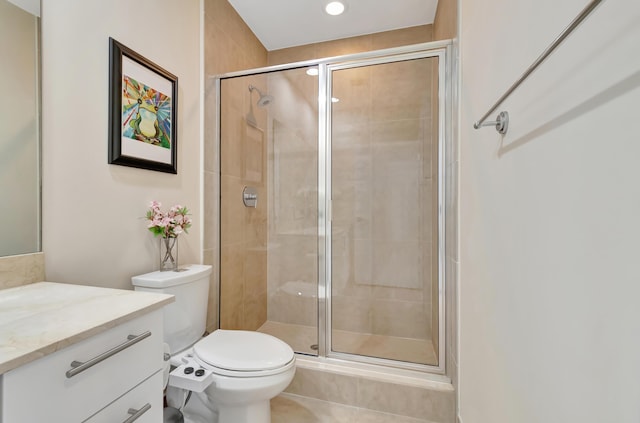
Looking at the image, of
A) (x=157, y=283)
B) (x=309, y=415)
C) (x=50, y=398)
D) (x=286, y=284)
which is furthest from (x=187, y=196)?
(x=309, y=415)

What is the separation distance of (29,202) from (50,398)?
2.43ft

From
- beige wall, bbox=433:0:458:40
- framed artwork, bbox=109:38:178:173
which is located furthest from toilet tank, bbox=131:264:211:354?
beige wall, bbox=433:0:458:40

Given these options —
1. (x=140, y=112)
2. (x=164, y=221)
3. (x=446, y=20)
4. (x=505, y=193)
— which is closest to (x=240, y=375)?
(x=164, y=221)

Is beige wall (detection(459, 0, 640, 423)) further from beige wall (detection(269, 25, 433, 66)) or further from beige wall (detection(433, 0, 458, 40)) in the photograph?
beige wall (detection(269, 25, 433, 66))

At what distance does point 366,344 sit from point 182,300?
129 cm

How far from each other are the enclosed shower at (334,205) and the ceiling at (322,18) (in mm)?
551

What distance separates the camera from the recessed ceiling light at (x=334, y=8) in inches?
78.8

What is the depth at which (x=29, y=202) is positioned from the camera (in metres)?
0.96

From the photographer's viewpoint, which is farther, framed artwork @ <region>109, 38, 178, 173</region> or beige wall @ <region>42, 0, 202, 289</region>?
framed artwork @ <region>109, 38, 178, 173</region>

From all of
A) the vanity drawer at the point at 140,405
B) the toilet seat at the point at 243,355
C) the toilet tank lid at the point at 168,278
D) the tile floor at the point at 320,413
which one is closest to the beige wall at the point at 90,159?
the toilet tank lid at the point at 168,278

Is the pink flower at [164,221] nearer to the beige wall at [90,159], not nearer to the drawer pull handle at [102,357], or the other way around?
the beige wall at [90,159]

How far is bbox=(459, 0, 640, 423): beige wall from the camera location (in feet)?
1.34

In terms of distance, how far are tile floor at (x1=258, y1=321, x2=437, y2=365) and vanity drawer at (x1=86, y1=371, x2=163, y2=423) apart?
1.18 metres

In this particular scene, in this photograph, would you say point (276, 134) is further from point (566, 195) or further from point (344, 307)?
point (566, 195)
